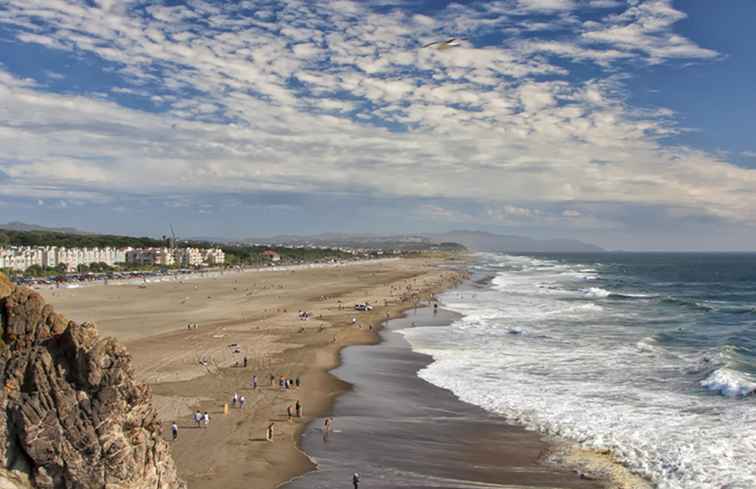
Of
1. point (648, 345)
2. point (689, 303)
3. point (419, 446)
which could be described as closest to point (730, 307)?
point (689, 303)

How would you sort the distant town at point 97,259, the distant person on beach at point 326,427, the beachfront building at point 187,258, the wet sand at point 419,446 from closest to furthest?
the wet sand at point 419,446, the distant person on beach at point 326,427, the distant town at point 97,259, the beachfront building at point 187,258

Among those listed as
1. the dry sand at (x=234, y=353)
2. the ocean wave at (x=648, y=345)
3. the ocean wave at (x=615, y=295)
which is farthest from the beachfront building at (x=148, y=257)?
the ocean wave at (x=648, y=345)

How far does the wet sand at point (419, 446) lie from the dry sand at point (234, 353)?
0.89 m

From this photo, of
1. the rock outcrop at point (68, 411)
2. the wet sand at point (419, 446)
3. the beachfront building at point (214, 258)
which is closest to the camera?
the rock outcrop at point (68, 411)

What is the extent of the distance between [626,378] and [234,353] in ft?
59.5

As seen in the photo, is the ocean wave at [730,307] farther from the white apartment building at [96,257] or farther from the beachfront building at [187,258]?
the beachfront building at [187,258]

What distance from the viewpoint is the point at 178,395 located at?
73.1ft

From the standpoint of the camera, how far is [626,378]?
1014 inches

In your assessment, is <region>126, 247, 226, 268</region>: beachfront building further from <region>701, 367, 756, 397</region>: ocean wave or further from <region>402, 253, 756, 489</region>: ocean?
<region>701, 367, 756, 397</region>: ocean wave

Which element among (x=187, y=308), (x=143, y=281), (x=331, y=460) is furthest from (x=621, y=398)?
(x=143, y=281)

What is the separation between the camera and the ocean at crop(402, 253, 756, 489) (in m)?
17.1

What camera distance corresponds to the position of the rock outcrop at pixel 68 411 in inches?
400

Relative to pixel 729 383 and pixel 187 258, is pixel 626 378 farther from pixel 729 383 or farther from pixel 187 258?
pixel 187 258

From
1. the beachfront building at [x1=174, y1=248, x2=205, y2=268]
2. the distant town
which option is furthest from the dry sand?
the beachfront building at [x1=174, y1=248, x2=205, y2=268]
